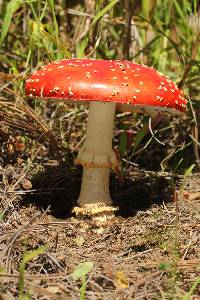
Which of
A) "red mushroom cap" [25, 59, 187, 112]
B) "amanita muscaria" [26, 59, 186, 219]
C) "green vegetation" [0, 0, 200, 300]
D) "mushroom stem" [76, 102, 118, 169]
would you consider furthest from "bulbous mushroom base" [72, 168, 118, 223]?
"red mushroom cap" [25, 59, 187, 112]

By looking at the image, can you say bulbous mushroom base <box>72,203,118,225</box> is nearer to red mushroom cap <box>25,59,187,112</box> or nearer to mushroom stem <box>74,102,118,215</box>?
mushroom stem <box>74,102,118,215</box>

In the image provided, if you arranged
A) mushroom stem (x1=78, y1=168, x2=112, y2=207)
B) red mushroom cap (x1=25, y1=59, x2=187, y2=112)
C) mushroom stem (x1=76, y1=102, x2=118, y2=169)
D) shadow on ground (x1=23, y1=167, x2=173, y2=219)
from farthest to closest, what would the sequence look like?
shadow on ground (x1=23, y1=167, x2=173, y2=219) → mushroom stem (x1=78, y1=168, x2=112, y2=207) → mushroom stem (x1=76, y1=102, x2=118, y2=169) → red mushroom cap (x1=25, y1=59, x2=187, y2=112)

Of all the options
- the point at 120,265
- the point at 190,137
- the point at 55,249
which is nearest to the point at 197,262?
the point at 120,265

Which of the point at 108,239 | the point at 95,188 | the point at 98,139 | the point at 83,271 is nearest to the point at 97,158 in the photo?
the point at 98,139

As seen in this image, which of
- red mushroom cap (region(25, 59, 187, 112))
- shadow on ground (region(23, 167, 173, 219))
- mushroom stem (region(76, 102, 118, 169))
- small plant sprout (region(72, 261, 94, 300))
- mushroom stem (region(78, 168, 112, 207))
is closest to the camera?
small plant sprout (region(72, 261, 94, 300))

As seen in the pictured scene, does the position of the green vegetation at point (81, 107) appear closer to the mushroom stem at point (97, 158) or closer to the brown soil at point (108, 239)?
the brown soil at point (108, 239)

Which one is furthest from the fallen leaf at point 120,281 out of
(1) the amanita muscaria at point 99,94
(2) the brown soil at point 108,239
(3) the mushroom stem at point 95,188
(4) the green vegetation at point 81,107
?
(4) the green vegetation at point 81,107

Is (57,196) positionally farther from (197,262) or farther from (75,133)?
(197,262)
